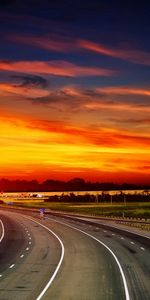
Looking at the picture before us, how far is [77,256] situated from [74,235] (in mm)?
26347

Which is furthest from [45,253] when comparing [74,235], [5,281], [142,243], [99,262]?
[74,235]

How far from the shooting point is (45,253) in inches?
2160

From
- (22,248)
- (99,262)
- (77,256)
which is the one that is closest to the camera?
(99,262)

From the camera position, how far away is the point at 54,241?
68.8 m

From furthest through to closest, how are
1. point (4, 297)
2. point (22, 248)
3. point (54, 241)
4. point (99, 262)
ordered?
1. point (54, 241)
2. point (22, 248)
3. point (99, 262)
4. point (4, 297)

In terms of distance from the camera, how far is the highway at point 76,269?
31.5 metres

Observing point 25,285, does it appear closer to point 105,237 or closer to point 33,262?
point 33,262

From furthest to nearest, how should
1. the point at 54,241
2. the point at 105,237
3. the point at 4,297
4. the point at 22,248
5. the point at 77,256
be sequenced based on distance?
1. the point at 105,237
2. the point at 54,241
3. the point at 22,248
4. the point at 77,256
5. the point at 4,297

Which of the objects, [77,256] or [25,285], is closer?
[25,285]

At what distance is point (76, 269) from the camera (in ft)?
139

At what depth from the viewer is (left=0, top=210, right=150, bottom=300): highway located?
3146 centimetres

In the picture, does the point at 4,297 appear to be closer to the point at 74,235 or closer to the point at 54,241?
the point at 54,241

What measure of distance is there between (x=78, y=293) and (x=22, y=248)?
30444 mm

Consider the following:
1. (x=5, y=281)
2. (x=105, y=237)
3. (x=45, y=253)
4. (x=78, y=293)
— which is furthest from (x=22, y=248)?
(x=78, y=293)
